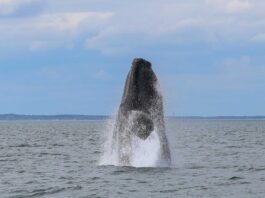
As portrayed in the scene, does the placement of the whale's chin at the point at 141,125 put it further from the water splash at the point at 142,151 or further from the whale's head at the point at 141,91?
the water splash at the point at 142,151

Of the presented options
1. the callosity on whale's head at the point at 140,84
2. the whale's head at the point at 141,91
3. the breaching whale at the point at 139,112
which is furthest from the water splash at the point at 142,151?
the callosity on whale's head at the point at 140,84

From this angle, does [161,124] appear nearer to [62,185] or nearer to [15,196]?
[62,185]

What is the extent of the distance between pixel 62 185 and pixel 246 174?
6.41 metres

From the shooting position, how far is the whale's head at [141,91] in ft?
69.7

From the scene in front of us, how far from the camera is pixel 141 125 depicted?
21141 millimetres

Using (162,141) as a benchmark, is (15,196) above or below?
below

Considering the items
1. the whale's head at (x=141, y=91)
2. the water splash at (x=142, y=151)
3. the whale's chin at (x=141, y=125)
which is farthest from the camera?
the whale's head at (x=141, y=91)

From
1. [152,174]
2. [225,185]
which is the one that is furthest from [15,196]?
[225,185]

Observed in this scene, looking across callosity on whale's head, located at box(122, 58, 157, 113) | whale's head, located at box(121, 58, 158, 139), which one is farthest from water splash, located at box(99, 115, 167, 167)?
callosity on whale's head, located at box(122, 58, 157, 113)

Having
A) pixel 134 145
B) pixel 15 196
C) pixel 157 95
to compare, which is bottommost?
pixel 15 196

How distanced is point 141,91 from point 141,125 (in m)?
1.07

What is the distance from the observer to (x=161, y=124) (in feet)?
70.6

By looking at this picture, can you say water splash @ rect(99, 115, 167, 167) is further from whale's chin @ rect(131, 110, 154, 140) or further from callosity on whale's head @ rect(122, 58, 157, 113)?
callosity on whale's head @ rect(122, 58, 157, 113)

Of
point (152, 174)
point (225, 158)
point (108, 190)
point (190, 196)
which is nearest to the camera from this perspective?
point (190, 196)
